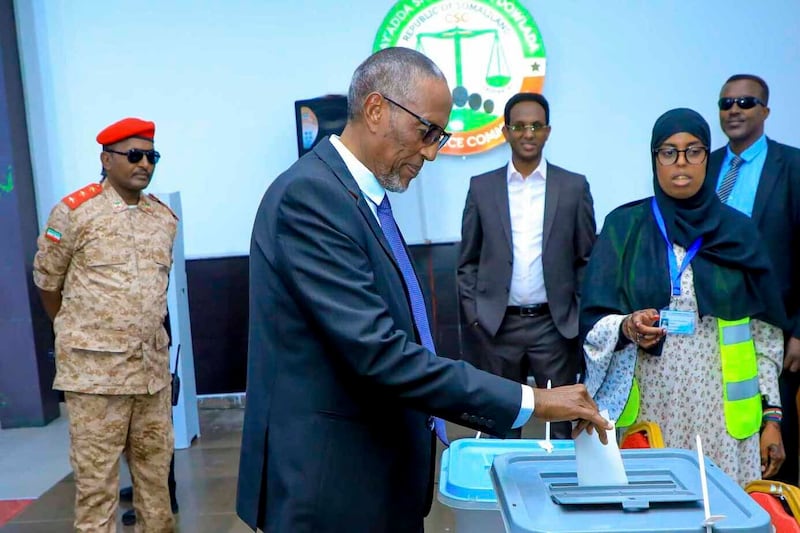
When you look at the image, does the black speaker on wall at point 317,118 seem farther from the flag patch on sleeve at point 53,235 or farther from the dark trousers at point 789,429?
the dark trousers at point 789,429

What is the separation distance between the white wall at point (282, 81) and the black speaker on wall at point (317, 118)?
0.48 metres

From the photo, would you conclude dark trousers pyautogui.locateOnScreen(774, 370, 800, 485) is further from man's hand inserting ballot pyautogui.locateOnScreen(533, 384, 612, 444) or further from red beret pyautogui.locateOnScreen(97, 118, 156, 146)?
red beret pyautogui.locateOnScreen(97, 118, 156, 146)

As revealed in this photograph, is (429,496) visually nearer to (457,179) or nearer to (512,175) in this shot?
(512,175)

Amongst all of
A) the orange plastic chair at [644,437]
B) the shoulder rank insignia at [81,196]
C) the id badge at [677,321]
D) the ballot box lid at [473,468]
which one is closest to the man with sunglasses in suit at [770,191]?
the id badge at [677,321]

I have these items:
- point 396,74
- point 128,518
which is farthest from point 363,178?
point 128,518

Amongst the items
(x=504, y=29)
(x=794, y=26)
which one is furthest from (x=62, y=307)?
(x=794, y=26)

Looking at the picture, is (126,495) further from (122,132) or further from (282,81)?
(282,81)

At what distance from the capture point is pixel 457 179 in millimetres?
5414

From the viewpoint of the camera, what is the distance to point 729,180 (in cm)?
333

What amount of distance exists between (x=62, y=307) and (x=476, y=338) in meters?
1.83

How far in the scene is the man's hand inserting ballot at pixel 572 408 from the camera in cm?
140

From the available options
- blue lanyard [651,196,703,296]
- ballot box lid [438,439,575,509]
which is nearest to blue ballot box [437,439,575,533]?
ballot box lid [438,439,575,509]

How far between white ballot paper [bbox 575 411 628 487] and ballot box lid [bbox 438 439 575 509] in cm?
24

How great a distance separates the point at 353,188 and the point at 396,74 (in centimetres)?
26
